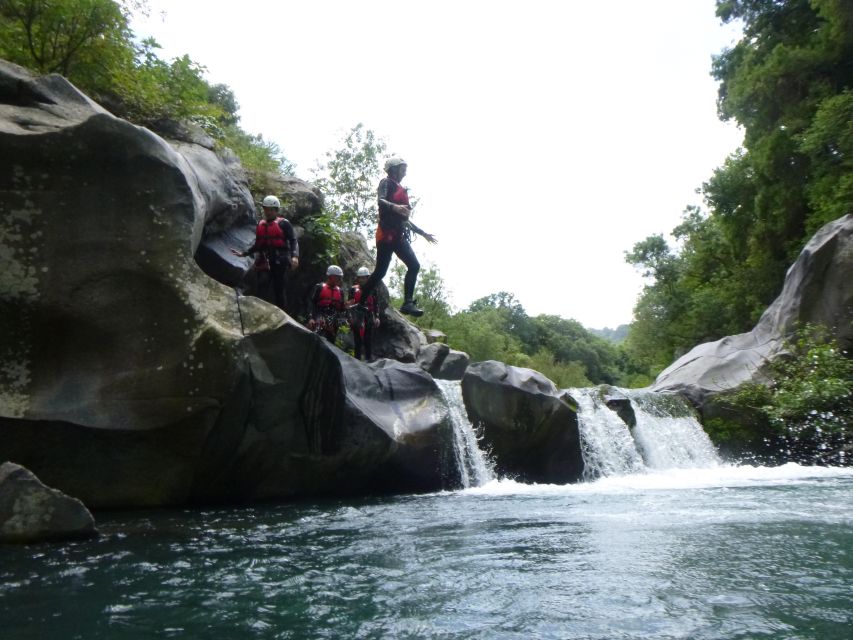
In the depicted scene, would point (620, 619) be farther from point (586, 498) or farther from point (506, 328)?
point (506, 328)

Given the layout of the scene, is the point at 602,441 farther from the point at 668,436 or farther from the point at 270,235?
the point at 270,235

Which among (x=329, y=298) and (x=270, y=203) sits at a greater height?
(x=270, y=203)

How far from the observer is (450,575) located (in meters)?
4.28

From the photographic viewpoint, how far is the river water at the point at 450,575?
328cm

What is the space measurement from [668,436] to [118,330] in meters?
12.0

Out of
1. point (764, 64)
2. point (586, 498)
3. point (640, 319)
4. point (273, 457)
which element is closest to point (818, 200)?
point (764, 64)

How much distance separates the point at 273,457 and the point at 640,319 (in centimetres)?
3700

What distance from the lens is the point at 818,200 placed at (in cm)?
1908

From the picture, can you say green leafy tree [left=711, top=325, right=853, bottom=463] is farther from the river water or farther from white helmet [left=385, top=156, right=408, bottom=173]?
white helmet [left=385, top=156, right=408, bottom=173]

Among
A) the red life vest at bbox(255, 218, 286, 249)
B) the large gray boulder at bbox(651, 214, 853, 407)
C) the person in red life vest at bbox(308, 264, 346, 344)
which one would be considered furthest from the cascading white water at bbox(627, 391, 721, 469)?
the red life vest at bbox(255, 218, 286, 249)

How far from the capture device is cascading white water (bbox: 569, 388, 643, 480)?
43.7 ft

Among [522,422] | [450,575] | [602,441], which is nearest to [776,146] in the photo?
[602,441]

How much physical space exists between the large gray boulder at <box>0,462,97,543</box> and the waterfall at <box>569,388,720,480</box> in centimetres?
920

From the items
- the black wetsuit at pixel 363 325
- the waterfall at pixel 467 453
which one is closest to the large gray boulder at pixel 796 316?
the waterfall at pixel 467 453
